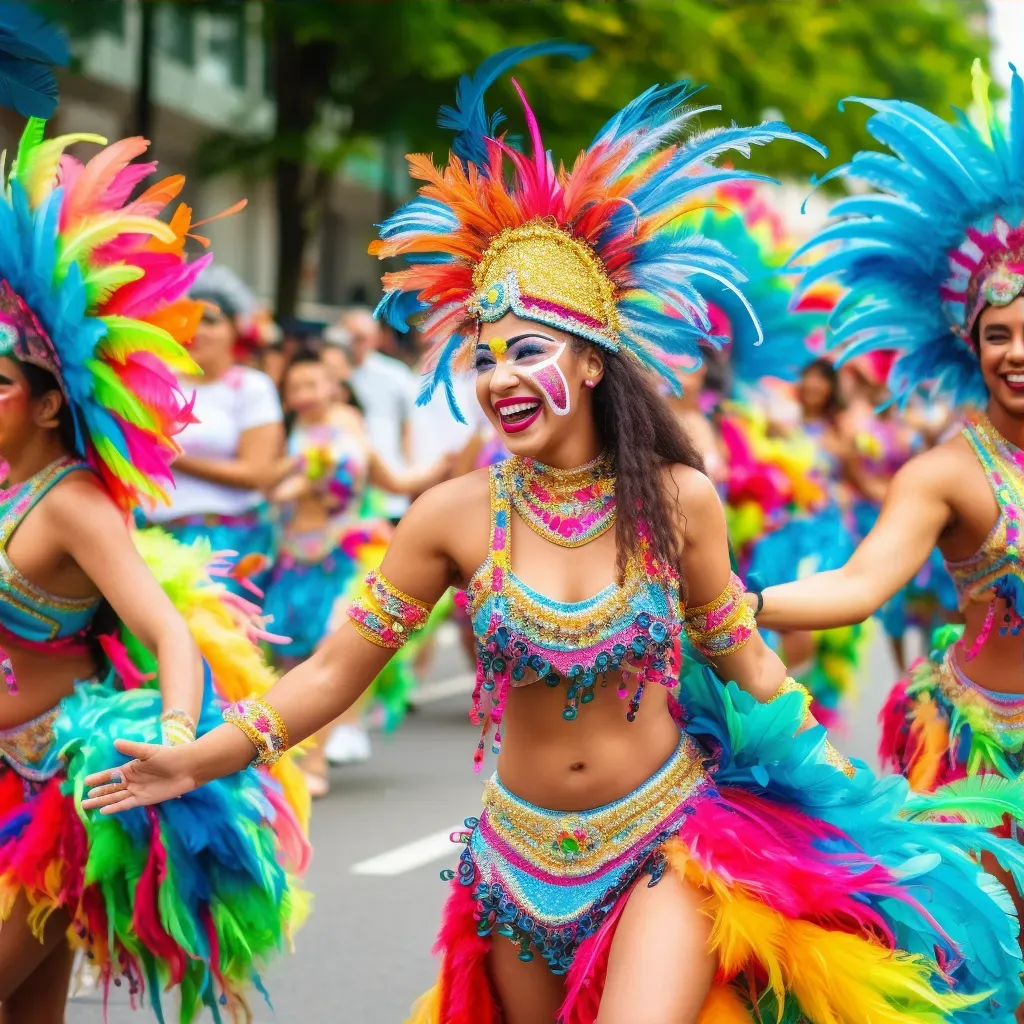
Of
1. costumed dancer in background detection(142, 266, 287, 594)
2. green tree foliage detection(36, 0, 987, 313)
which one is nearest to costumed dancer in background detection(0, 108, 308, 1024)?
costumed dancer in background detection(142, 266, 287, 594)

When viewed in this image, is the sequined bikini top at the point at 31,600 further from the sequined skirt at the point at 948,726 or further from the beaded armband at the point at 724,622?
the sequined skirt at the point at 948,726

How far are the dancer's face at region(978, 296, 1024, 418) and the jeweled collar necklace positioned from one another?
1.24 metres

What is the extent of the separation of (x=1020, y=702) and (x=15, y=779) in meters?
2.29

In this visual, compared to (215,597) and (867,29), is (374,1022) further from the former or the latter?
(867,29)

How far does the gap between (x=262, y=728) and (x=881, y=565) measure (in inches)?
59.6

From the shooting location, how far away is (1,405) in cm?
407

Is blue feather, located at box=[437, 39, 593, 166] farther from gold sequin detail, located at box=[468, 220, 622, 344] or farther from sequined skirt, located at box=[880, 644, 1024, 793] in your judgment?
sequined skirt, located at box=[880, 644, 1024, 793]

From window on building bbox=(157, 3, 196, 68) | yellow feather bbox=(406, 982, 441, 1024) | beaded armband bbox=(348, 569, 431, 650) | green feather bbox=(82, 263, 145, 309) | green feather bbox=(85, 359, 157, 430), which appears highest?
green feather bbox=(82, 263, 145, 309)

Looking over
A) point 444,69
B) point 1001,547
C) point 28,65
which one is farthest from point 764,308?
point 444,69

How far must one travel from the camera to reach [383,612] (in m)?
3.48

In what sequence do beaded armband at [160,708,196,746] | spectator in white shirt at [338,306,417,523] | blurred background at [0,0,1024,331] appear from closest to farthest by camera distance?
beaded armband at [160,708,196,746] < spectator in white shirt at [338,306,417,523] < blurred background at [0,0,1024,331]

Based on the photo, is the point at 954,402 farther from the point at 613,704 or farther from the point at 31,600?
the point at 31,600

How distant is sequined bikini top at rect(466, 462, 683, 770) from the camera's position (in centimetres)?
335

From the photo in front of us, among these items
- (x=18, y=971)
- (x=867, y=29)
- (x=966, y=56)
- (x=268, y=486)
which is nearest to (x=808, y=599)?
(x=18, y=971)
